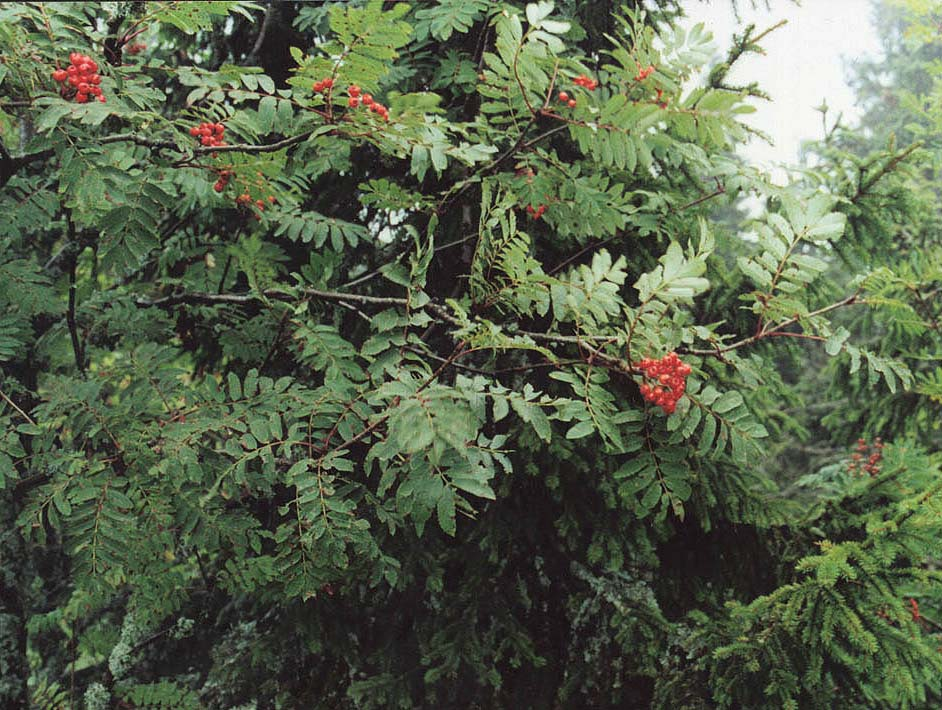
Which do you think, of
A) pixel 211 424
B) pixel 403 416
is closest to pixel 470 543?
pixel 211 424

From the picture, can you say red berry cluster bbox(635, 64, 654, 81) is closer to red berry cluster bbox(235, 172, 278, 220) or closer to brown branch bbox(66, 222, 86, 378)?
red berry cluster bbox(235, 172, 278, 220)

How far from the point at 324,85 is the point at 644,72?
2.92ft

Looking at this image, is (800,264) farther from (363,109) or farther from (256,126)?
(256,126)

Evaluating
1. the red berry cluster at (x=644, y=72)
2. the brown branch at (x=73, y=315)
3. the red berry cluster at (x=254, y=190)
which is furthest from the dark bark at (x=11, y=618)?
the red berry cluster at (x=644, y=72)

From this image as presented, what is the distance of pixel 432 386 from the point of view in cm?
153

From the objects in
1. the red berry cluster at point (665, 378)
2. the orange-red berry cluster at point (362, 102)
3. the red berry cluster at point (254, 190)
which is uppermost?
the orange-red berry cluster at point (362, 102)

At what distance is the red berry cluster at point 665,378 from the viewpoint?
1692 mm

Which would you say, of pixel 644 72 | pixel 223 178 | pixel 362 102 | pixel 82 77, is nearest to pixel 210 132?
pixel 223 178

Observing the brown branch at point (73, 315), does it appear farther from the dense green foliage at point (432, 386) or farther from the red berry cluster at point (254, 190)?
the red berry cluster at point (254, 190)

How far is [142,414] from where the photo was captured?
7.14 ft

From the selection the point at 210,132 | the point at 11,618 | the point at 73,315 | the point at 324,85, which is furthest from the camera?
the point at 11,618

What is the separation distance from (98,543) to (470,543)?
152 centimetres

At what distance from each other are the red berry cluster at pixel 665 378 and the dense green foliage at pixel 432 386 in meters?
0.05

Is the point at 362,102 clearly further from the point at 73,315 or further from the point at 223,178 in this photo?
the point at 73,315
